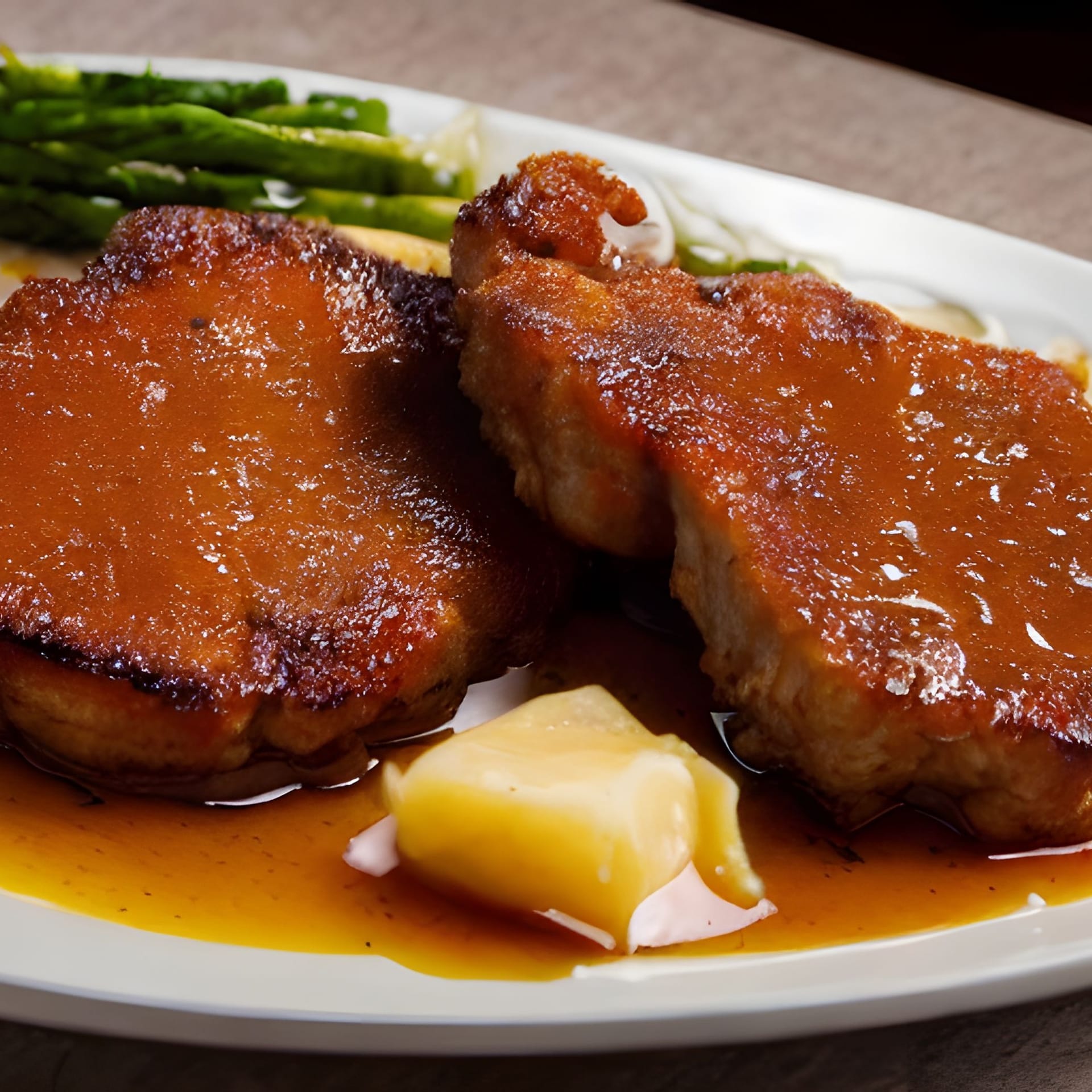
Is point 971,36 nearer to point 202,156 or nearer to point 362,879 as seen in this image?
point 202,156

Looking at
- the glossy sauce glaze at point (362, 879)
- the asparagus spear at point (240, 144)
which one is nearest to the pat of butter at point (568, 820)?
the glossy sauce glaze at point (362, 879)

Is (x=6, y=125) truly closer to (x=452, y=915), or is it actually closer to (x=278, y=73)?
(x=278, y=73)

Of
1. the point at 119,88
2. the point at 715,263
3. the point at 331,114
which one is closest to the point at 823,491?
the point at 715,263

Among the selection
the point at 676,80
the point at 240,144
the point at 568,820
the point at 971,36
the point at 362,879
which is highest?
the point at 971,36

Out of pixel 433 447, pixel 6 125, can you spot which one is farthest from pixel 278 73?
pixel 433 447

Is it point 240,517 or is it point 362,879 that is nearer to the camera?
point 362,879

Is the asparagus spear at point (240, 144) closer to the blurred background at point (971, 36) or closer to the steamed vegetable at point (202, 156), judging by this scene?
the steamed vegetable at point (202, 156)
